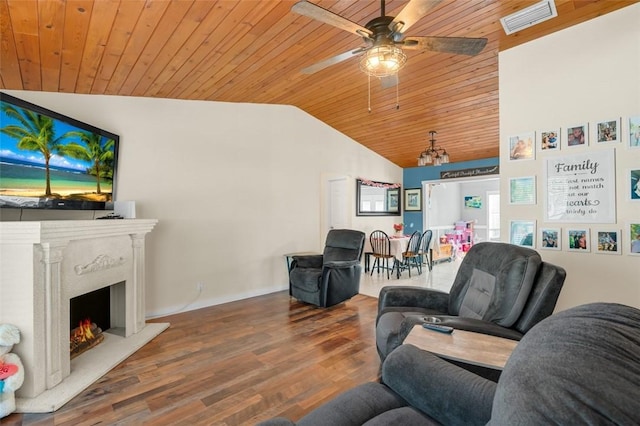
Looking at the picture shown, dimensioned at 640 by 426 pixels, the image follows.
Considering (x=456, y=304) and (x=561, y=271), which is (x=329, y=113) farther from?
(x=561, y=271)

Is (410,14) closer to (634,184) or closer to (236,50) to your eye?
(236,50)

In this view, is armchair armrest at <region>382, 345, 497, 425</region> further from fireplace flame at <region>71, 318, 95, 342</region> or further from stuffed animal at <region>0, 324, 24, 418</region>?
fireplace flame at <region>71, 318, 95, 342</region>

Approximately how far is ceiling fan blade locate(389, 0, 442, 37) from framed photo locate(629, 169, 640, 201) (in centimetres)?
184

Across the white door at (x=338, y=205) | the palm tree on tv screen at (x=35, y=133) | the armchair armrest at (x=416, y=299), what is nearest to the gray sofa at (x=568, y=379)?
the armchair armrest at (x=416, y=299)

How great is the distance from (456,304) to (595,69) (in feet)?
6.69

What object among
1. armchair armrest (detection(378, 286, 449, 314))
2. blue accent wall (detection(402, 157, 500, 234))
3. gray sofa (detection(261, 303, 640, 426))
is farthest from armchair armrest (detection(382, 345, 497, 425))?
blue accent wall (detection(402, 157, 500, 234))

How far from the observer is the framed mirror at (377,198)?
6.15 meters

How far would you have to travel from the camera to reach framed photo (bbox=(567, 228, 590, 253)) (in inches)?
88.6

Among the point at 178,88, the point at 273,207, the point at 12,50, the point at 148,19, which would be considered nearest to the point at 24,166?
the point at 12,50

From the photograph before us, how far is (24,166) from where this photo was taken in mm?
2215

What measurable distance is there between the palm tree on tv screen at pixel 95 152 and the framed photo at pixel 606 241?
14.1ft

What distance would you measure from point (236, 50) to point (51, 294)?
2420 mm

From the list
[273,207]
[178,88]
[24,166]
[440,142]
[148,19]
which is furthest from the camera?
[440,142]

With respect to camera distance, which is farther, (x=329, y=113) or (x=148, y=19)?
(x=329, y=113)
